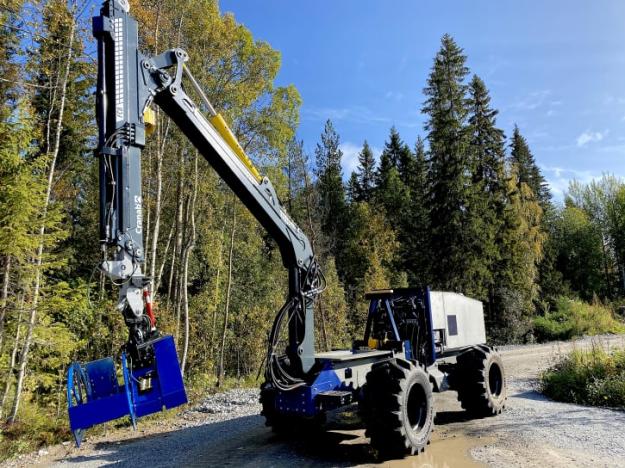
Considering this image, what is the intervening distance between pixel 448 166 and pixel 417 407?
20764mm

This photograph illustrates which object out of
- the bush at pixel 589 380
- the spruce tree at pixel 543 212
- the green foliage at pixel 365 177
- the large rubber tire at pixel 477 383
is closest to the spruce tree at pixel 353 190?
the green foliage at pixel 365 177

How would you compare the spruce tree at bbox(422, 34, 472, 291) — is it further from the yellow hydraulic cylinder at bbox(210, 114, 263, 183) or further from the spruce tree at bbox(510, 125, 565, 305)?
the yellow hydraulic cylinder at bbox(210, 114, 263, 183)

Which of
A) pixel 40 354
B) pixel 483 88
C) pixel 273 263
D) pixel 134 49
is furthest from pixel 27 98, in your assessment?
pixel 483 88

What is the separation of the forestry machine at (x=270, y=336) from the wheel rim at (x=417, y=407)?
0.02 meters

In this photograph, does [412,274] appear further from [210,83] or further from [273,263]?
[210,83]

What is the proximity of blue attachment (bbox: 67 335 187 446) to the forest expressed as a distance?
1.26 metres

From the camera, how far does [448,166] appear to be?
25.7m

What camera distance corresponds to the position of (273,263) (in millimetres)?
25828

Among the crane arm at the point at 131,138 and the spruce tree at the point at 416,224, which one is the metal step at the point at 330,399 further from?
the spruce tree at the point at 416,224

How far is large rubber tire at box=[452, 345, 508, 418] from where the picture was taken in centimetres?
820

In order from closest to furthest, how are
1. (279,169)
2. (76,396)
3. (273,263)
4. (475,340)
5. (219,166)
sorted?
(76,396), (219,166), (475,340), (279,169), (273,263)

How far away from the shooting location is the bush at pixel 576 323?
84.0 ft

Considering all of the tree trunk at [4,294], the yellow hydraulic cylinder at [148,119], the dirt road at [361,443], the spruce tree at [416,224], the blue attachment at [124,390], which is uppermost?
the spruce tree at [416,224]

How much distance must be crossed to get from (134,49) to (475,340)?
836cm
